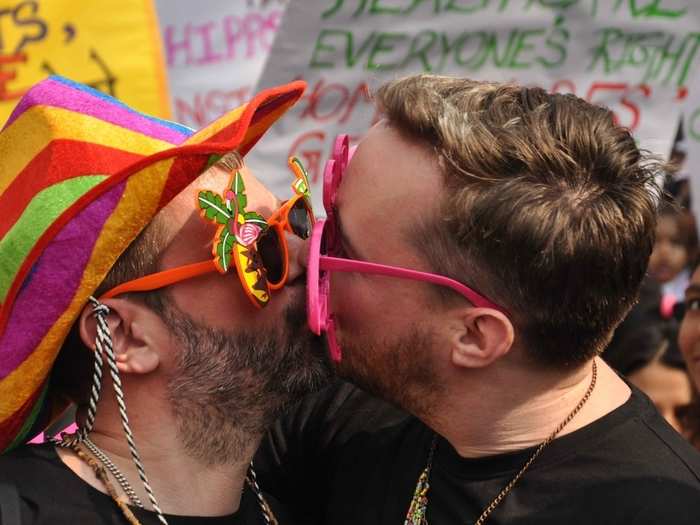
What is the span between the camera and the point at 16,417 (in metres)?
2.22

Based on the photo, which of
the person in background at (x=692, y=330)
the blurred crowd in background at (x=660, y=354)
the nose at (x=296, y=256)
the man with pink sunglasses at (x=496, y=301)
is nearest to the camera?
the man with pink sunglasses at (x=496, y=301)

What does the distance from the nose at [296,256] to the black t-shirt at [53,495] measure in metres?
0.61

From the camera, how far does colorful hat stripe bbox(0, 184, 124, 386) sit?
2078 mm

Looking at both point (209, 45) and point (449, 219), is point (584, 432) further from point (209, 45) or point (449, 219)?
point (209, 45)

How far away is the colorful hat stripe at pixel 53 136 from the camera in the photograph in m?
2.15

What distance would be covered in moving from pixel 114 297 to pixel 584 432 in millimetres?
1073

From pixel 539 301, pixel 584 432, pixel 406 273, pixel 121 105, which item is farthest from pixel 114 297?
pixel 584 432

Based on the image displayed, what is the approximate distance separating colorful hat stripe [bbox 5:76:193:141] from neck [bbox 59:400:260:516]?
0.66 meters

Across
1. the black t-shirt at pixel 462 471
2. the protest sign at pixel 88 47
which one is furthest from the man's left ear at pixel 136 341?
the protest sign at pixel 88 47

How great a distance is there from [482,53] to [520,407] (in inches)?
98.3

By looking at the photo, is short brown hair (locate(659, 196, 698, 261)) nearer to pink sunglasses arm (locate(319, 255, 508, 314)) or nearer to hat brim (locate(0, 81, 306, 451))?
pink sunglasses arm (locate(319, 255, 508, 314))

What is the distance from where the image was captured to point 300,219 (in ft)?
8.40

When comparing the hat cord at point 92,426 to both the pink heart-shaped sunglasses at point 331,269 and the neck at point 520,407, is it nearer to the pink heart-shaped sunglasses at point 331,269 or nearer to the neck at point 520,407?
the pink heart-shaped sunglasses at point 331,269

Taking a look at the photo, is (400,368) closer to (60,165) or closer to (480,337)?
(480,337)
